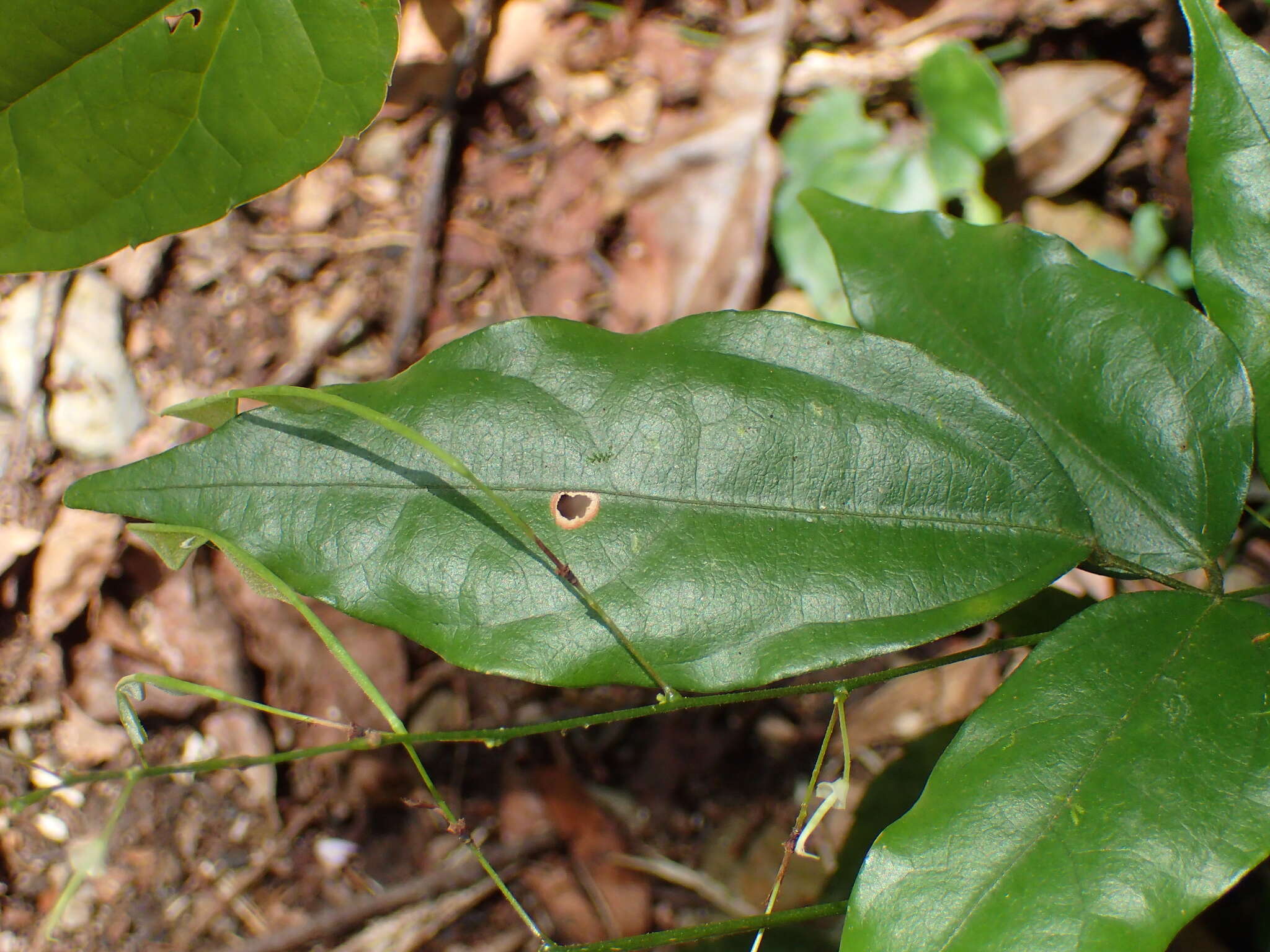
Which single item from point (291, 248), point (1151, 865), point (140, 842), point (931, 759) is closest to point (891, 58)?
point (291, 248)

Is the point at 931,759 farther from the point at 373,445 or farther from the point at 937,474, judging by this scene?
the point at 373,445

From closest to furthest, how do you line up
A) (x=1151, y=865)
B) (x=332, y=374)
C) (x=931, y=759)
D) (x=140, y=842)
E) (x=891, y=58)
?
1. (x=1151, y=865)
2. (x=931, y=759)
3. (x=140, y=842)
4. (x=332, y=374)
5. (x=891, y=58)

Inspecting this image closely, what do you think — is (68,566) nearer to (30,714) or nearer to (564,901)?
(30,714)

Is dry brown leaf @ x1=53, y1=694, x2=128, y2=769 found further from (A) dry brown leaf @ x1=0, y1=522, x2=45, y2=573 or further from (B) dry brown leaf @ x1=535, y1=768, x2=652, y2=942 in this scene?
(B) dry brown leaf @ x1=535, y1=768, x2=652, y2=942

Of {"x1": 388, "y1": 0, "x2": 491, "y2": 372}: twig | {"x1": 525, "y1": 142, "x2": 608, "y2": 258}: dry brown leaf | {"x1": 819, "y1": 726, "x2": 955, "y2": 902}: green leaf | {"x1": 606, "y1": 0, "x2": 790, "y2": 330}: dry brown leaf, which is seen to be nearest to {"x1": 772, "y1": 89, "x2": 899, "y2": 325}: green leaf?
{"x1": 606, "y1": 0, "x2": 790, "y2": 330}: dry brown leaf

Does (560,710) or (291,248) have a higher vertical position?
(291,248)

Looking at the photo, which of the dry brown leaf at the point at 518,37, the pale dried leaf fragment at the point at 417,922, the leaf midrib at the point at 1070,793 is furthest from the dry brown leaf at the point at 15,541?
the leaf midrib at the point at 1070,793

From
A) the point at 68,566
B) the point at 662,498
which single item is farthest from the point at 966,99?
the point at 68,566

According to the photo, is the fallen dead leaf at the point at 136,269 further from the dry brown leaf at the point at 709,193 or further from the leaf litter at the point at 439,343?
the dry brown leaf at the point at 709,193
